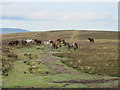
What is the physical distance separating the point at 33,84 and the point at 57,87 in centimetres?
192

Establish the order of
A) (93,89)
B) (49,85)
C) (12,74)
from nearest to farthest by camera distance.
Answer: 1. (93,89)
2. (49,85)
3. (12,74)

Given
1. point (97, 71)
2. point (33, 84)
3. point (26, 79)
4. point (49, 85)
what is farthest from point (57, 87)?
point (97, 71)

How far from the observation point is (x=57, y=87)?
36.6ft

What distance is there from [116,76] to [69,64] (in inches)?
252

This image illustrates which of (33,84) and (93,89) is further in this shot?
(33,84)

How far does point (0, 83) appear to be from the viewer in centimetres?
1209

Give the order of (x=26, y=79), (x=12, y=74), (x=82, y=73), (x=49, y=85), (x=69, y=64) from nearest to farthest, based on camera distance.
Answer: (x=49, y=85), (x=26, y=79), (x=12, y=74), (x=82, y=73), (x=69, y=64)

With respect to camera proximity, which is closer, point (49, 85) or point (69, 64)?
point (49, 85)

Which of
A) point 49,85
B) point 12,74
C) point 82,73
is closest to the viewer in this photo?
point 49,85

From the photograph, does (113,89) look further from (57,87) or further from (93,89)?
(57,87)

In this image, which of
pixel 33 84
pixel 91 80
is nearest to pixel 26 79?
pixel 33 84

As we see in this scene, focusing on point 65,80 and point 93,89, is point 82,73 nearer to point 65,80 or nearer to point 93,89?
point 65,80

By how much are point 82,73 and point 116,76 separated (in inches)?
129

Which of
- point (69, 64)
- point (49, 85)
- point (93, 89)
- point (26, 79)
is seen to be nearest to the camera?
point (93, 89)
